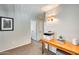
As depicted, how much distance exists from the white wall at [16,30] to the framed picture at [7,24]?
5 cm

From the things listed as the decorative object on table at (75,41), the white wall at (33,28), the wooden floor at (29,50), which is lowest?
the wooden floor at (29,50)

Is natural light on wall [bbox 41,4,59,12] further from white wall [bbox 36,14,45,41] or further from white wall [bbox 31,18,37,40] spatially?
white wall [bbox 31,18,37,40]

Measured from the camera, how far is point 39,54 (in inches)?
48.1

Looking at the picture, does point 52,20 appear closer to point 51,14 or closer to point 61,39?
point 51,14

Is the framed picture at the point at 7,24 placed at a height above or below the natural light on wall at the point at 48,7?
below

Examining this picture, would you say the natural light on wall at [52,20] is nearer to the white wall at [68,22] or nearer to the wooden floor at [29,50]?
the white wall at [68,22]

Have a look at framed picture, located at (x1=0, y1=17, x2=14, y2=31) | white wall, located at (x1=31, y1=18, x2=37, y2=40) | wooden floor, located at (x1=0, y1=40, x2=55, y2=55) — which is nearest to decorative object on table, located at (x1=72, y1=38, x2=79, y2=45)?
wooden floor, located at (x1=0, y1=40, x2=55, y2=55)

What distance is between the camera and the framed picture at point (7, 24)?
1216mm

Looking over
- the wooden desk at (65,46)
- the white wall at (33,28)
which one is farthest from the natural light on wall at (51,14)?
the wooden desk at (65,46)

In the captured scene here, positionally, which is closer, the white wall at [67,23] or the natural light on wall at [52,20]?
the white wall at [67,23]

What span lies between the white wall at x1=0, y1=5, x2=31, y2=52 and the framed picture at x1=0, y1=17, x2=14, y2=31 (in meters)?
0.05

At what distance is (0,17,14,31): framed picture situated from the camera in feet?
3.99

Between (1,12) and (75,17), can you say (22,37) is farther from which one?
(75,17)
